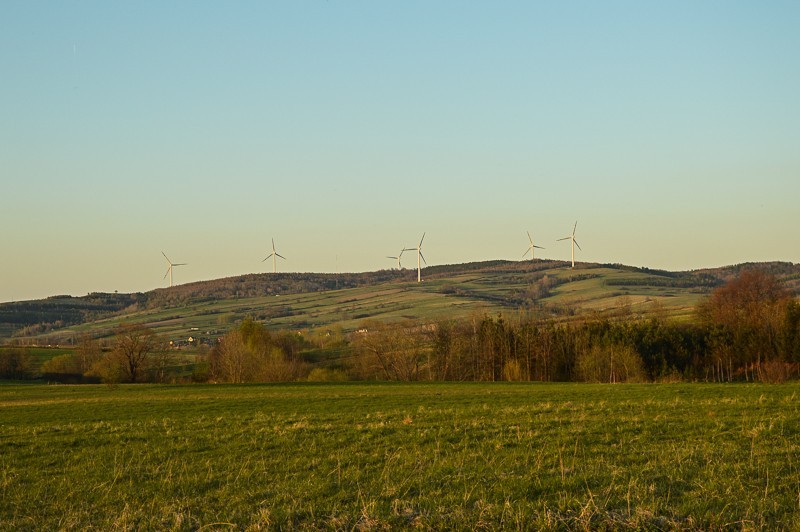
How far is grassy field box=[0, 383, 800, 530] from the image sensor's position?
342 inches

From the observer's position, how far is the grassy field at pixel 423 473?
8.69m

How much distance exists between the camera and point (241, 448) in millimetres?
15891

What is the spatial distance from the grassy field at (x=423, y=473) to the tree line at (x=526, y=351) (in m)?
59.2

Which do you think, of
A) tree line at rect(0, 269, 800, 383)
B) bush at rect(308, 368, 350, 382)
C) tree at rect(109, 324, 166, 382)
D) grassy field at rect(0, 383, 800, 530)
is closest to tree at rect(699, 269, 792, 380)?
tree line at rect(0, 269, 800, 383)

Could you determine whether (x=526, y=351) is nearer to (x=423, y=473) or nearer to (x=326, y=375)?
(x=326, y=375)

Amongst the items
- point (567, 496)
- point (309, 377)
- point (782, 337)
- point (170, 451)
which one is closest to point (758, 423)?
point (567, 496)

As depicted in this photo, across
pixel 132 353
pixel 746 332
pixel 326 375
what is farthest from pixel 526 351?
pixel 132 353

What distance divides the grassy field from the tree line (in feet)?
194

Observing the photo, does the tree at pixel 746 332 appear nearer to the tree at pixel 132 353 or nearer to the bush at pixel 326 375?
the bush at pixel 326 375

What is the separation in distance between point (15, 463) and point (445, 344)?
83.2 meters

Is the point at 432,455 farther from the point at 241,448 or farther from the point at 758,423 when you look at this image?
the point at 758,423

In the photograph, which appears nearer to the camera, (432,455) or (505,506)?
(505,506)

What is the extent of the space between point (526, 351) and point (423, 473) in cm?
8100

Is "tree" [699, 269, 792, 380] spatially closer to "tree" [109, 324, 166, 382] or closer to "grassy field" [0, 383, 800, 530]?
"tree" [109, 324, 166, 382]
